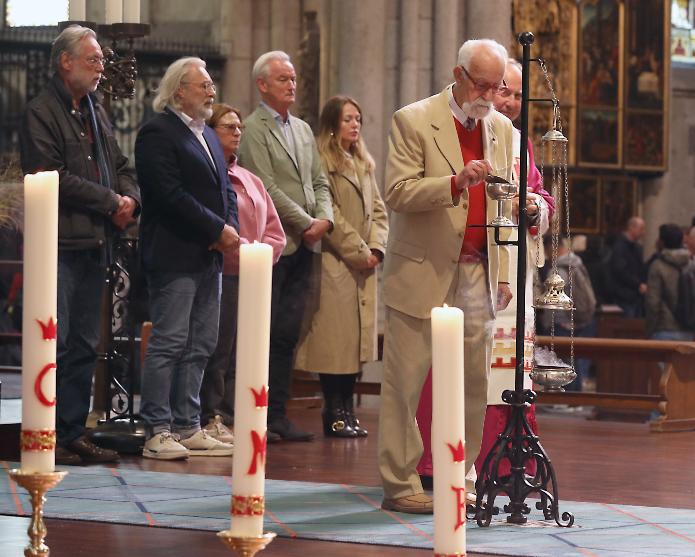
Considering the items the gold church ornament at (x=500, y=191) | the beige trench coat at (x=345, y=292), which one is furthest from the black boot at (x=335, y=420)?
the gold church ornament at (x=500, y=191)

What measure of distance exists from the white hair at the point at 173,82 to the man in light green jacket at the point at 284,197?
96 cm

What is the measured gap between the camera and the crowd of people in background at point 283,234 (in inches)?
199

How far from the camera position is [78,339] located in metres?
6.03

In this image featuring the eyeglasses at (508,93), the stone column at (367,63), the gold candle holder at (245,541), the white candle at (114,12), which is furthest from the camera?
the stone column at (367,63)

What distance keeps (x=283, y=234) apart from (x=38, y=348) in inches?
208

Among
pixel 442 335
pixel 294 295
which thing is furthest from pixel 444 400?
pixel 294 295

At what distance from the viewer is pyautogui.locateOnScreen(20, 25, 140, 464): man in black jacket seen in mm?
5914

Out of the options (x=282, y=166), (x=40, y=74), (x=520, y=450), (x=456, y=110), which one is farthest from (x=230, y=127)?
(x=40, y=74)

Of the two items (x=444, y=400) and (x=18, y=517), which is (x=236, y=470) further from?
(x=18, y=517)

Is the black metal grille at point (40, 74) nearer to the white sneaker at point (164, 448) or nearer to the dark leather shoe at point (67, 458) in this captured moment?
the white sneaker at point (164, 448)

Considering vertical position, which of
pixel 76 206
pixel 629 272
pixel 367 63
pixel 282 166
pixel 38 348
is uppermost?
→ pixel 367 63

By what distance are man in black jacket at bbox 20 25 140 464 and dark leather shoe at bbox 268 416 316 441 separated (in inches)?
54.5

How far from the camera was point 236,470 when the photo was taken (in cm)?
173

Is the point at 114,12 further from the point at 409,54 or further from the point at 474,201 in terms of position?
the point at 409,54
